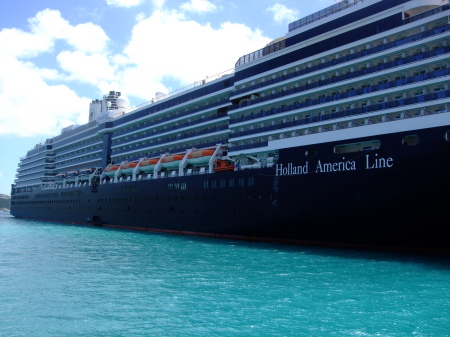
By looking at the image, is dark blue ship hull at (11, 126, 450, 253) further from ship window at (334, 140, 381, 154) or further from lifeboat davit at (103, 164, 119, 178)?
lifeboat davit at (103, 164, 119, 178)

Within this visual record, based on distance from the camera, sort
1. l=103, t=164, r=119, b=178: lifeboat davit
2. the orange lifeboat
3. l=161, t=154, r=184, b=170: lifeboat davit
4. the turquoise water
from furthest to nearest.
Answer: l=103, t=164, r=119, b=178: lifeboat davit
l=161, t=154, r=184, b=170: lifeboat davit
the orange lifeboat
the turquoise water

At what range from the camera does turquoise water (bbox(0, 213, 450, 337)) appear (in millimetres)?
9344

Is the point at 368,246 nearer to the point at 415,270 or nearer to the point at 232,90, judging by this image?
the point at 415,270

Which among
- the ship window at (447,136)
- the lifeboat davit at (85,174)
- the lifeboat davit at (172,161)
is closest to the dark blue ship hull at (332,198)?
the ship window at (447,136)

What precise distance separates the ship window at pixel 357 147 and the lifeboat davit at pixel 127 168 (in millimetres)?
25444

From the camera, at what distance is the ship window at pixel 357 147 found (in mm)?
21558

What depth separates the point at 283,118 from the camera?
27922mm

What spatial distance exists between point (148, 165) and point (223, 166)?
1139 cm

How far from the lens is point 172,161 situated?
37.2m

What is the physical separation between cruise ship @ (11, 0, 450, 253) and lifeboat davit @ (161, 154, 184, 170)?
0.13 metres

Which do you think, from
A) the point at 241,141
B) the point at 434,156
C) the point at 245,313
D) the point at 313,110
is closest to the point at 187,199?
the point at 241,141

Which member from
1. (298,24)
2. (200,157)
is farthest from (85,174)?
(298,24)

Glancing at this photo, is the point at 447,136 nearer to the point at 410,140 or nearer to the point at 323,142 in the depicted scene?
the point at 410,140

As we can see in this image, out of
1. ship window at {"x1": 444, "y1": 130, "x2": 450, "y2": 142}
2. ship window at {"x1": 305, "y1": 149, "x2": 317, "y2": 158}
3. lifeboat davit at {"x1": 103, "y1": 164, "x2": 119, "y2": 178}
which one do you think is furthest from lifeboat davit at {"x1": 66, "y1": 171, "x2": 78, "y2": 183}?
ship window at {"x1": 444, "y1": 130, "x2": 450, "y2": 142}
